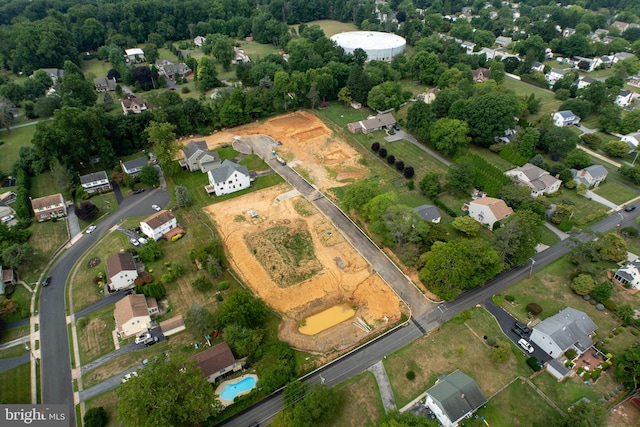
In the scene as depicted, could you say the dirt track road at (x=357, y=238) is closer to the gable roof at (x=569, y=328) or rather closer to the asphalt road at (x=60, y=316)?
the gable roof at (x=569, y=328)

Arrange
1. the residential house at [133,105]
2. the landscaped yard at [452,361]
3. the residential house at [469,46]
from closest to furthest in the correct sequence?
the landscaped yard at [452,361] → the residential house at [133,105] → the residential house at [469,46]

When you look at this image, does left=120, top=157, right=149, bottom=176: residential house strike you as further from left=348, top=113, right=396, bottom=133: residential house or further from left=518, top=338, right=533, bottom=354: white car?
left=518, top=338, right=533, bottom=354: white car

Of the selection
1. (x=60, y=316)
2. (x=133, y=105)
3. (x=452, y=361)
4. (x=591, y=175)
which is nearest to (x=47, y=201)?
(x=60, y=316)

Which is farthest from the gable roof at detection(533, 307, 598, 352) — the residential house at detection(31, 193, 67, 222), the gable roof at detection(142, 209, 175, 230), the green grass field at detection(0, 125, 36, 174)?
the green grass field at detection(0, 125, 36, 174)

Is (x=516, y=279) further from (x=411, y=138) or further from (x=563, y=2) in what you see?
(x=563, y=2)

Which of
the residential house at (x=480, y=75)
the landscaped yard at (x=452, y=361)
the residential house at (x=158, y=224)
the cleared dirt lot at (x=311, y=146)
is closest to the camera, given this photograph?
the landscaped yard at (x=452, y=361)

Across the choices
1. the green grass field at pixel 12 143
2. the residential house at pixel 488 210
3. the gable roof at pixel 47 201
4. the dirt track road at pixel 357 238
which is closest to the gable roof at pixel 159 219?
the gable roof at pixel 47 201

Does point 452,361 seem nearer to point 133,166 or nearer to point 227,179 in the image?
point 227,179

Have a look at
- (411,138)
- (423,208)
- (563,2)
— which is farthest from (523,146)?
(563,2)
